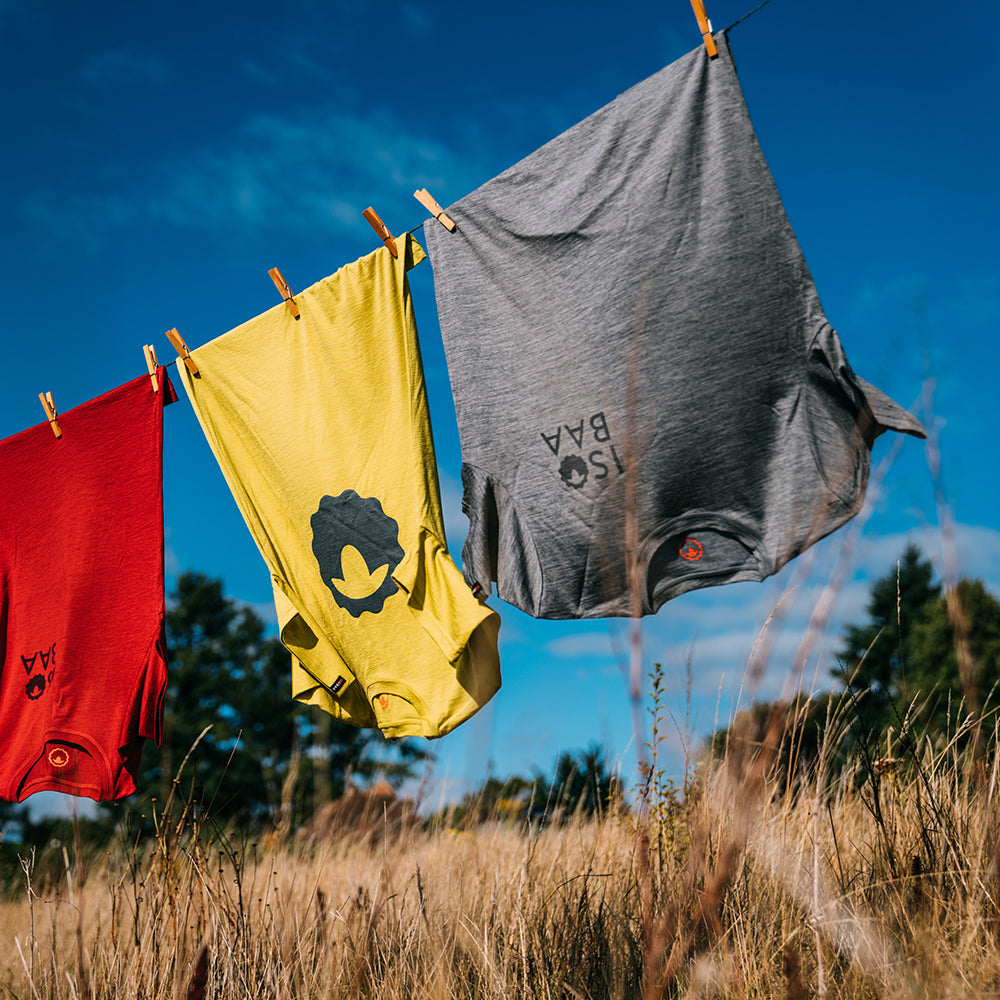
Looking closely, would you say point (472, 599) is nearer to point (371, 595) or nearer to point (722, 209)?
point (371, 595)

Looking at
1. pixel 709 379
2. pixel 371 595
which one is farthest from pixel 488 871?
pixel 709 379

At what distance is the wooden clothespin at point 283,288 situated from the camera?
8.27ft

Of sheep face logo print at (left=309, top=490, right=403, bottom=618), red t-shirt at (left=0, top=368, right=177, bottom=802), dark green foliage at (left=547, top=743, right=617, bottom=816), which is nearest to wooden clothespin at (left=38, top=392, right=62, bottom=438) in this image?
red t-shirt at (left=0, top=368, right=177, bottom=802)

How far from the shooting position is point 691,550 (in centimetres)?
174

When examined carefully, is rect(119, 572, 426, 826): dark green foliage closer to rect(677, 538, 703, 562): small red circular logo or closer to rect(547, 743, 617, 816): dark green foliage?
rect(547, 743, 617, 816): dark green foliage

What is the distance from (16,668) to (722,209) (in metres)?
2.80

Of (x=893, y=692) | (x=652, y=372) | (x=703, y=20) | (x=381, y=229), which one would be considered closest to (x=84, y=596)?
(x=381, y=229)

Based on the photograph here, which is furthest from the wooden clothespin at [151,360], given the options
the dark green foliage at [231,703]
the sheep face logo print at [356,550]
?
the dark green foliage at [231,703]

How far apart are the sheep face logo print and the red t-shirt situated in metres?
0.66

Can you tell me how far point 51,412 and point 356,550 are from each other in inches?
63.6

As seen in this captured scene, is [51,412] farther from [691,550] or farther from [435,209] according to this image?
[691,550]

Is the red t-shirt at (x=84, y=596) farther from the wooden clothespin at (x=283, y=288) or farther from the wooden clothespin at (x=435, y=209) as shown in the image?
the wooden clothespin at (x=435, y=209)

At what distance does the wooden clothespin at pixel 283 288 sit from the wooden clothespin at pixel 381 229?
14.6 inches

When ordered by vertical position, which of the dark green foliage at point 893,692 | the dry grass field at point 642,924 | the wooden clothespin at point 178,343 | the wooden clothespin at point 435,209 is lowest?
the dry grass field at point 642,924
